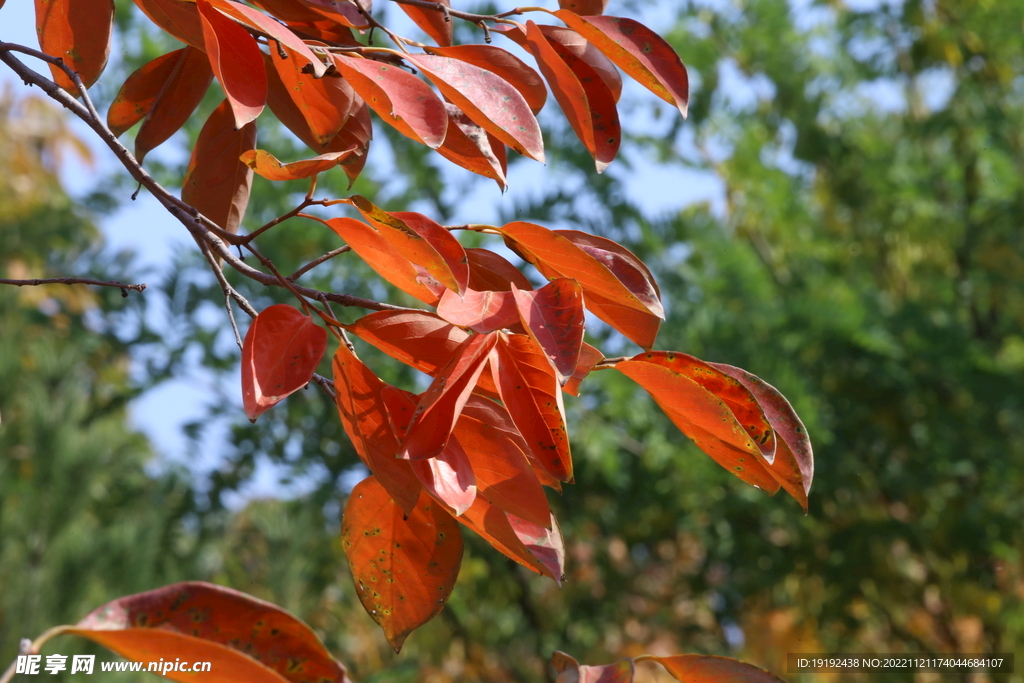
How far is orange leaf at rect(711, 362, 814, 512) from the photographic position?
391 millimetres

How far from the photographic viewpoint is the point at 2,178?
4094 mm

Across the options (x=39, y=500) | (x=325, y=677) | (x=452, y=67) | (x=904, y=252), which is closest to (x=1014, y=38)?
(x=904, y=252)

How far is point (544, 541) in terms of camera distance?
379 millimetres

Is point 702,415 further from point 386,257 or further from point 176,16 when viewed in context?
point 176,16

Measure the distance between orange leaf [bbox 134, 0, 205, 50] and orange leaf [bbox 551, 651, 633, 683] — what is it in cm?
34

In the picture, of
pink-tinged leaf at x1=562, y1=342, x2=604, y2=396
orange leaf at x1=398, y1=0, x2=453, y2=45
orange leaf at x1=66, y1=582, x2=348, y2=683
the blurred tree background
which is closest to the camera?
orange leaf at x1=66, y1=582, x2=348, y2=683

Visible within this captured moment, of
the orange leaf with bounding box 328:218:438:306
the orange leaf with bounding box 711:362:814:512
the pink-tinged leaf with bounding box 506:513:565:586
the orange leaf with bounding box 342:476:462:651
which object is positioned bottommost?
the orange leaf with bounding box 342:476:462:651

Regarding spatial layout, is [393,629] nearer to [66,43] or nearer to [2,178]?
[66,43]

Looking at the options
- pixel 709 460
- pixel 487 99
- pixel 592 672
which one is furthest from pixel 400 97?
pixel 709 460

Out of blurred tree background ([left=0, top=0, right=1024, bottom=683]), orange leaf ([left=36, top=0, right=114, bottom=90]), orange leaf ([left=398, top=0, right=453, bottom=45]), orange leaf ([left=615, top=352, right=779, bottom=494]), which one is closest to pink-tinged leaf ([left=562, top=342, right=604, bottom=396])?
orange leaf ([left=615, top=352, right=779, bottom=494])

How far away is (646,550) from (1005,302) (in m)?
0.89

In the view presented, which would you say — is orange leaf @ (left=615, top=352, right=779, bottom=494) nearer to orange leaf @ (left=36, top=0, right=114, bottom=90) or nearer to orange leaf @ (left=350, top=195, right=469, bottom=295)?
orange leaf @ (left=350, top=195, right=469, bottom=295)

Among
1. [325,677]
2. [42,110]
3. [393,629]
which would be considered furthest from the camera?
[42,110]

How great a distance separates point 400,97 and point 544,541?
20 cm
